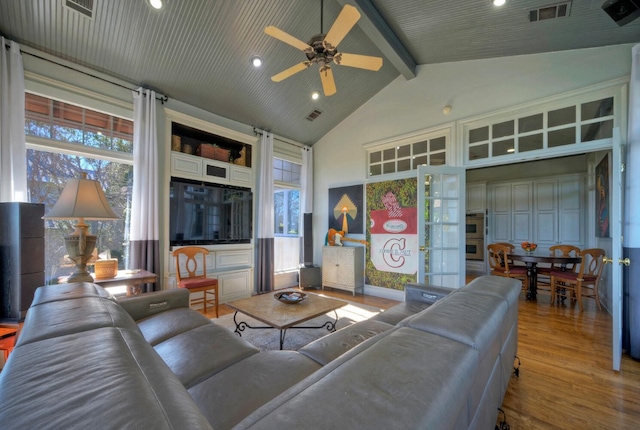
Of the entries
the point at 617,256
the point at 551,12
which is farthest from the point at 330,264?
the point at 551,12

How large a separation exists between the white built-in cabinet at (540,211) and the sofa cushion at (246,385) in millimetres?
6738

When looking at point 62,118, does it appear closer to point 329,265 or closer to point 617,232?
point 329,265

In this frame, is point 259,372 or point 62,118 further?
point 62,118

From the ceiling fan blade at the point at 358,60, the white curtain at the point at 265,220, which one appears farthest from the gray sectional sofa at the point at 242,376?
the white curtain at the point at 265,220

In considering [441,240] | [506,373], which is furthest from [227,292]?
[506,373]

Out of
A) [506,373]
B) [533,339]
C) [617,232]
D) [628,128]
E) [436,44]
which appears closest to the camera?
[506,373]

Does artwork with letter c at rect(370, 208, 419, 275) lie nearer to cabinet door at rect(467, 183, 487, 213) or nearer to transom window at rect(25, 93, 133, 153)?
cabinet door at rect(467, 183, 487, 213)

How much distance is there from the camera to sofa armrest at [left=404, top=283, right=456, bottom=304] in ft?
7.62

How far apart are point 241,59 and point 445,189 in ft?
10.8

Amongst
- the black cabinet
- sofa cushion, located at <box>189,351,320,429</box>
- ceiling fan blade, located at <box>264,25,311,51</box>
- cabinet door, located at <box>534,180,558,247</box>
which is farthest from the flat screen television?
cabinet door, located at <box>534,180,558,247</box>

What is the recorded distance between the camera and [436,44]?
3459 millimetres

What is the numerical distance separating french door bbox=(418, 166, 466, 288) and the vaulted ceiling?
1.64 metres

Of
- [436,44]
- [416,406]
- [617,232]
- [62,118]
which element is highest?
[436,44]

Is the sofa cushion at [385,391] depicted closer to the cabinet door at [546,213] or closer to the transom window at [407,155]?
the transom window at [407,155]
